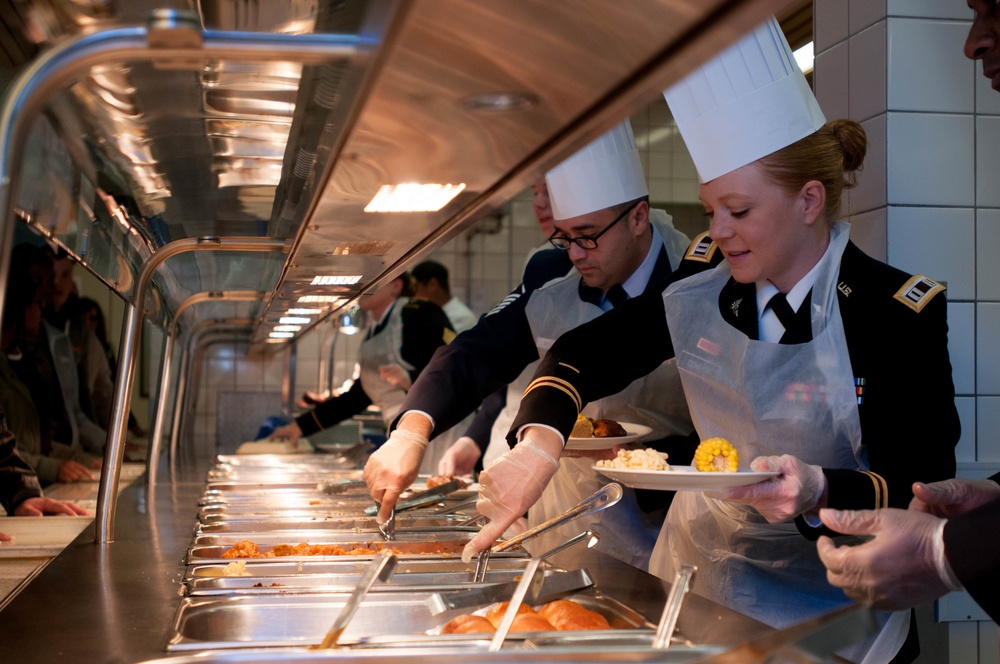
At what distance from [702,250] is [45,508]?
1.77 metres

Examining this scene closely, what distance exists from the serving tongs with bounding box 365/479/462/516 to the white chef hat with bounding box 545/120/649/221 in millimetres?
730

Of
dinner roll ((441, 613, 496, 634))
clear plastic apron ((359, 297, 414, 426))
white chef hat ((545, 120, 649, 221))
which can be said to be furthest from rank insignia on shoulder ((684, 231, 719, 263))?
clear plastic apron ((359, 297, 414, 426))

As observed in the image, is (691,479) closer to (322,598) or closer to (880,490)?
(880,490)

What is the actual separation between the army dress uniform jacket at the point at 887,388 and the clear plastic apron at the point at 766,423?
0.08 feet

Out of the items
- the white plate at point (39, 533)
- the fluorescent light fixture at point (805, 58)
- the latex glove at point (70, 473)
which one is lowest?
the latex glove at point (70, 473)

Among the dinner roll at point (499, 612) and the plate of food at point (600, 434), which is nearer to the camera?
the dinner roll at point (499, 612)

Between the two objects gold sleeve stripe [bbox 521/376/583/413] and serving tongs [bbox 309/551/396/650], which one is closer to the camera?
serving tongs [bbox 309/551/396/650]

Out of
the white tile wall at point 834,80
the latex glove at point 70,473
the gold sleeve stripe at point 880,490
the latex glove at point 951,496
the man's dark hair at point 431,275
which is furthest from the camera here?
the man's dark hair at point 431,275

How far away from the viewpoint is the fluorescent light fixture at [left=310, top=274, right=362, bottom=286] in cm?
177

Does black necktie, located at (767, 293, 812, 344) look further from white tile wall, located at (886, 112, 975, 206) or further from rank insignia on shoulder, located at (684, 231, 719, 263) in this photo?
white tile wall, located at (886, 112, 975, 206)

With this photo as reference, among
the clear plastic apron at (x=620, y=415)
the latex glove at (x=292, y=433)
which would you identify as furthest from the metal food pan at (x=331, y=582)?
the latex glove at (x=292, y=433)

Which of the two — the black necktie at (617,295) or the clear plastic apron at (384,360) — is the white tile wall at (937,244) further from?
the clear plastic apron at (384,360)

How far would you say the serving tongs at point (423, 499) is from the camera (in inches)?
81.6

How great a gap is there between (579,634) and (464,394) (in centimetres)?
124
